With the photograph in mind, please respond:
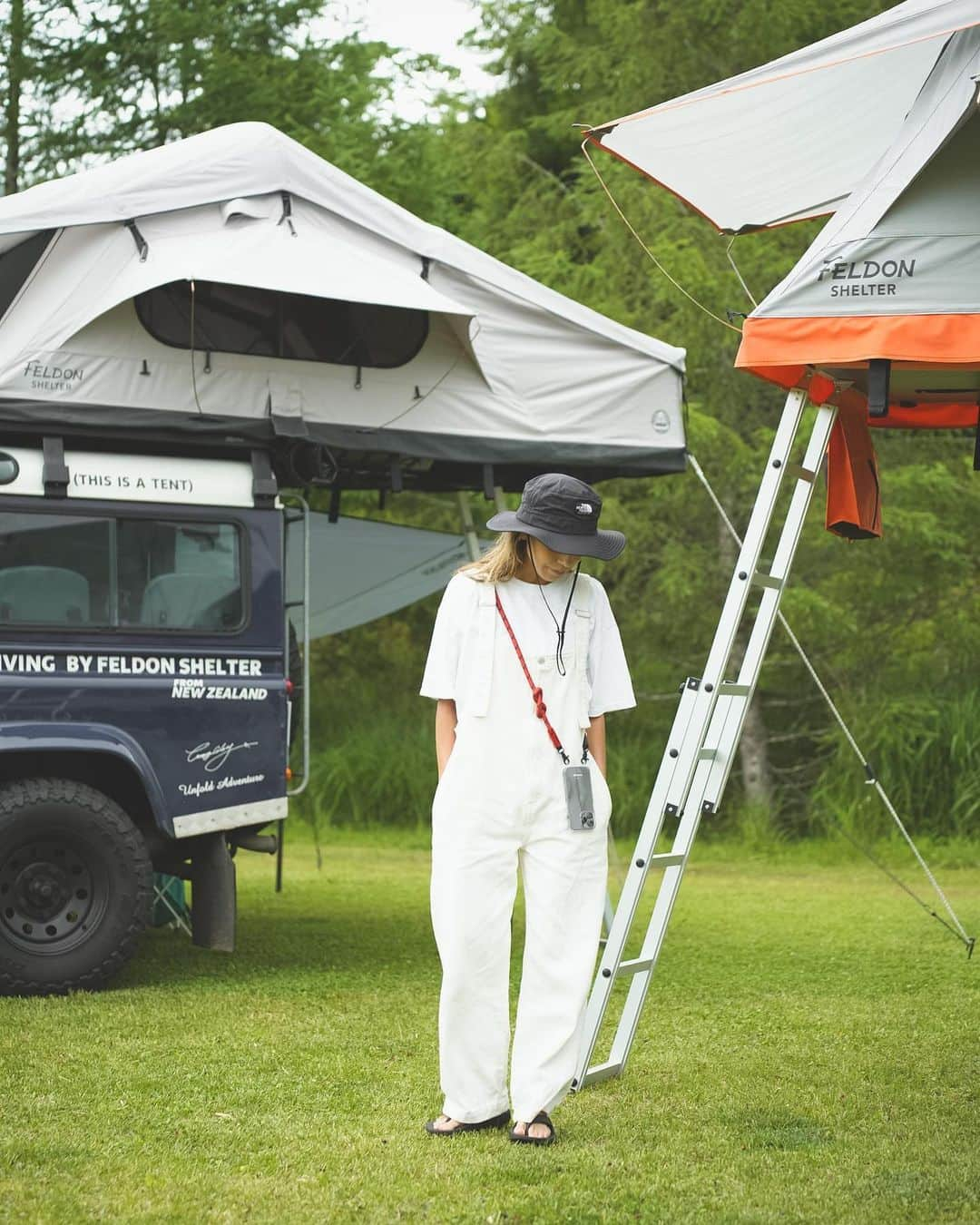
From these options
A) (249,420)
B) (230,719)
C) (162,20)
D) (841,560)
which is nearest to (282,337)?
A: (249,420)

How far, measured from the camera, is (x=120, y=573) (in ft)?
24.2

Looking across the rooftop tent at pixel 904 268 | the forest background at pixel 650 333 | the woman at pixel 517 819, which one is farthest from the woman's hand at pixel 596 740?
the forest background at pixel 650 333

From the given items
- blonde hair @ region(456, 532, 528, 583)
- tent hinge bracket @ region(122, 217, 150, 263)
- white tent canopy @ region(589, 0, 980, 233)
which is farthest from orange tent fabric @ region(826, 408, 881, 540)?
tent hinge bracket @ region(122, 217, 150, 263)

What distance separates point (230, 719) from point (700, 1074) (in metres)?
2.73

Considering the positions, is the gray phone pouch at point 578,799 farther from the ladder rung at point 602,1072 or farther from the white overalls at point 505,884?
the ladder rung at point 602,1072

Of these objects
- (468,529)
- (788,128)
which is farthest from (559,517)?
(468,529)

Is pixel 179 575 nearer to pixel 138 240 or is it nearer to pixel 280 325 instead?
pixel 280 325

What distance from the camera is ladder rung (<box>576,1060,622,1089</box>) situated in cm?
541

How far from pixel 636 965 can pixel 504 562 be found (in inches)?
57.0

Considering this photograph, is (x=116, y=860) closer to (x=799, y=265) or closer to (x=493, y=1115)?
(x=493, y=1115)

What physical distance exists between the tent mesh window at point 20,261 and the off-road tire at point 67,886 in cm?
212

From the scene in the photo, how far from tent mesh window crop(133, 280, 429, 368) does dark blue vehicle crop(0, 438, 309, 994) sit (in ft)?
1.70

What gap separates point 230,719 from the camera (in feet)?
24.5

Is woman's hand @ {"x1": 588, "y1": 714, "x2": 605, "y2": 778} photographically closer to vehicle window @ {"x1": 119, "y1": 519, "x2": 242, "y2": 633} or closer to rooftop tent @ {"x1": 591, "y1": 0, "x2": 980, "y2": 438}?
rooftop tent @ {"x1": 591, "y1": 0, "x2": 980, "y2": 438}
